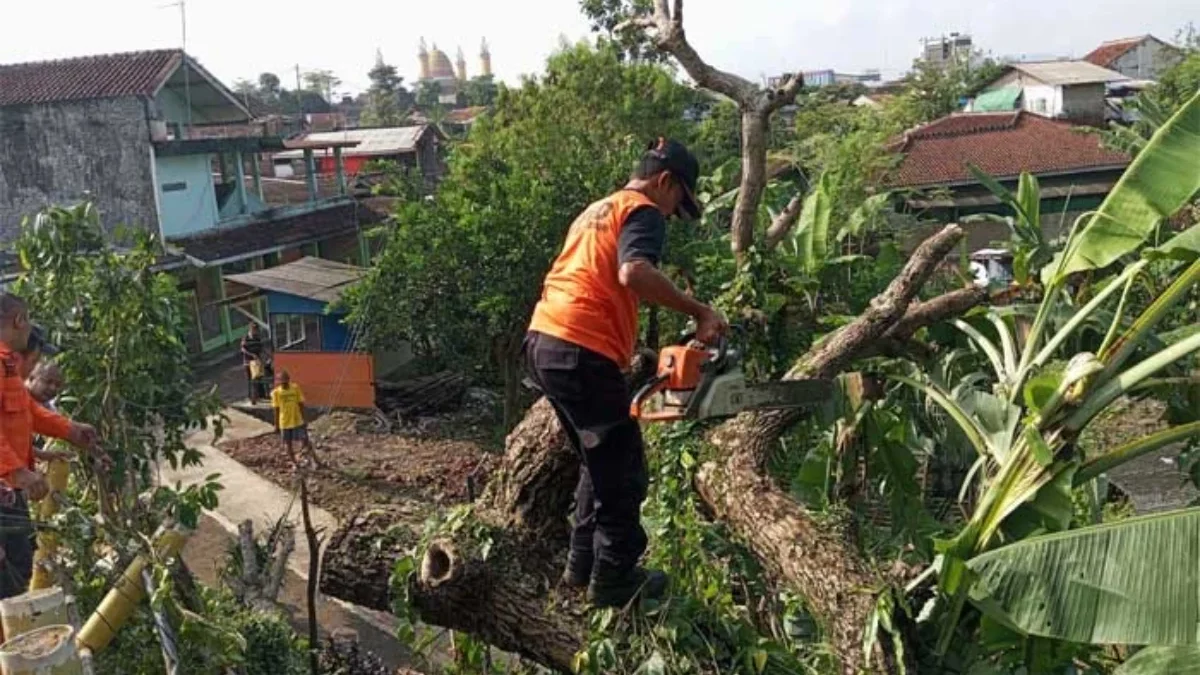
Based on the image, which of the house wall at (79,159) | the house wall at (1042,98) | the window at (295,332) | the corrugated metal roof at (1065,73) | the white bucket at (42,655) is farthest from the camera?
the house wall at (1042,98)

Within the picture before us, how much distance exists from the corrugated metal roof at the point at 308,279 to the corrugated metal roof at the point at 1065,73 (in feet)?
78.3

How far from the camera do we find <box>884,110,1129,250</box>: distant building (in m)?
23.0

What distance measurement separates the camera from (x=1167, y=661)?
3582 millimetres

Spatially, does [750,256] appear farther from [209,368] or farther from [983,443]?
[209,368]

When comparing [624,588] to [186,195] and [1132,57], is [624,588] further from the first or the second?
[1132,57]

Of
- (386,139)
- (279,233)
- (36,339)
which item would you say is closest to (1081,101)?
(386,139)

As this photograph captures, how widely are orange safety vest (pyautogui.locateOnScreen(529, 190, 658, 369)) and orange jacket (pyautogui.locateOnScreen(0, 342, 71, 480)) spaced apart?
2.55 metres

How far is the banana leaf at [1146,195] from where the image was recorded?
3986 millimetres

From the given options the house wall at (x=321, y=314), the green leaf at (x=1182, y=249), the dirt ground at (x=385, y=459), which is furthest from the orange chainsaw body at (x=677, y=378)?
the house wall at (x=321, y=314)

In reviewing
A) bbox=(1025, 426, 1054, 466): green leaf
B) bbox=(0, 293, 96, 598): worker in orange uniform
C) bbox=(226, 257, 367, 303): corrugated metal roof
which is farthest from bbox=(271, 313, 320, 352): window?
bbox=(1025, 426, 1054, 466): green leaf

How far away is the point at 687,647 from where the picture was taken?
3.49m

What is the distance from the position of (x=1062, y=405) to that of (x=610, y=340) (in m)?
1.57

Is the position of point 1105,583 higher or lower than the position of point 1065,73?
lower

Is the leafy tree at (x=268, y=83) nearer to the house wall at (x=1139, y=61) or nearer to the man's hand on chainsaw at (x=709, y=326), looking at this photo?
the house wall at (x=1139, y=61)
